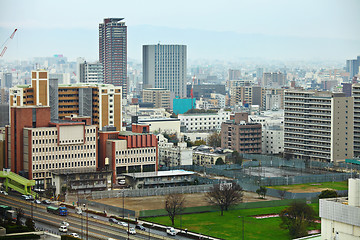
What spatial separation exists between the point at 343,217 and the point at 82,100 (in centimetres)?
3327

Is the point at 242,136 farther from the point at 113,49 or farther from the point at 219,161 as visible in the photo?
the point at 113,49

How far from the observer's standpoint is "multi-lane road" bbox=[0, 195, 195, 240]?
30.0 metres

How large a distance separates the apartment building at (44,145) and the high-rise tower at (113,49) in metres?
73.6

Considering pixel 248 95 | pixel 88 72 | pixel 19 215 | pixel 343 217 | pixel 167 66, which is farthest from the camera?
pixel 167 66

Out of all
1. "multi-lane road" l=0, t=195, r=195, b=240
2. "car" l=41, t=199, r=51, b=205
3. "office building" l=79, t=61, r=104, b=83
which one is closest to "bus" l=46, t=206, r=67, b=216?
"multi-lane road" l=0, t=195, r=195, b=240

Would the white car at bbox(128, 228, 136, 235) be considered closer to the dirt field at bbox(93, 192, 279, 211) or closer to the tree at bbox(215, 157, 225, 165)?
the dirt field at bbox(93, 192, 279, 211)

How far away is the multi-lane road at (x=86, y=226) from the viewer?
98.5 feet

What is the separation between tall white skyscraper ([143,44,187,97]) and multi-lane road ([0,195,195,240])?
10579cm

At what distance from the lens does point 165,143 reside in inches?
2216

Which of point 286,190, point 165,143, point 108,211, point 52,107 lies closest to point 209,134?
point 165,143

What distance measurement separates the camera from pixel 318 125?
5641cm

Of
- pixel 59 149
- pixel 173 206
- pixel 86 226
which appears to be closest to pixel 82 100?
pixel 59 149

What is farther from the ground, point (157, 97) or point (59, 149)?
point (157, 97)

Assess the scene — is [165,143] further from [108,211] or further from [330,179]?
[108,211]
